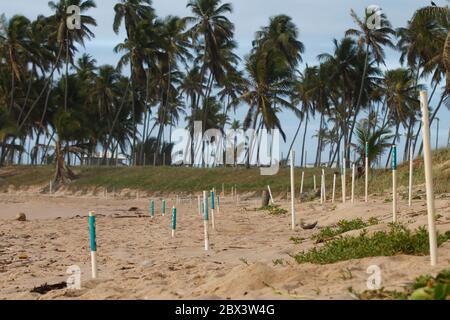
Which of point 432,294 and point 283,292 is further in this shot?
point 283,292

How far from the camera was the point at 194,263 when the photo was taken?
8.24 metres

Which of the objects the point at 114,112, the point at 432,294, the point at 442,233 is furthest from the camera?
the point at 114,112

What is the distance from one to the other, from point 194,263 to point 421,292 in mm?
4335

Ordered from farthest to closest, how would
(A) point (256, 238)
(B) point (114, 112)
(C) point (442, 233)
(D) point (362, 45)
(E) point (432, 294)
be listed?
(B) point (114, 112), (D) point (362, 45), (A) point (256, 238), (C) point (442, 233), (E) point (432, 294)

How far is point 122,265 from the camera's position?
8711mm

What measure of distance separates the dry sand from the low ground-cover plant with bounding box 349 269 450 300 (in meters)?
0.22

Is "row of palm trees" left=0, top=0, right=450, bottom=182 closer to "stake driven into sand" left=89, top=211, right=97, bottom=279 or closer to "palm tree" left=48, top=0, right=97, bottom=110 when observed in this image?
"palm tree" left=48, top=0, right=97, bottom=110

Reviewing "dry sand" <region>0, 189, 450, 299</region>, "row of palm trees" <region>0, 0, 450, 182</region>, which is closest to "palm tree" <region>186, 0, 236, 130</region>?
"row of palm trees" <region>0, 0, 450, 182</region>

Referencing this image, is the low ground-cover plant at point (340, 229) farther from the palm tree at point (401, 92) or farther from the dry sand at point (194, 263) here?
the palm tree at point (401, 92)

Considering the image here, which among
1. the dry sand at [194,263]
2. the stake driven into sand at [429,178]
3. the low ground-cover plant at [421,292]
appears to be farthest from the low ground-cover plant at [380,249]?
the low ground-cover plant at [421,292]
